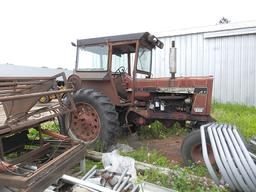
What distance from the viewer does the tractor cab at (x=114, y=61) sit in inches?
205

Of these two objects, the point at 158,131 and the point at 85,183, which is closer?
the point at 85,183

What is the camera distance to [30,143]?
13.5 feet

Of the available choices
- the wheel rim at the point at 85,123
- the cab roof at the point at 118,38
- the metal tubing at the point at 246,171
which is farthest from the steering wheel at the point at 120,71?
the metal tubing at the point at 246,171

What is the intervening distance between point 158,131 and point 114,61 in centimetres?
167

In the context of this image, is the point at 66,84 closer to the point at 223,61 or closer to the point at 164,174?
the point at 164,174

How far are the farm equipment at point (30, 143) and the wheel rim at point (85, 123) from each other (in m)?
0.79

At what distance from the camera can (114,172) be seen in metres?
3.59

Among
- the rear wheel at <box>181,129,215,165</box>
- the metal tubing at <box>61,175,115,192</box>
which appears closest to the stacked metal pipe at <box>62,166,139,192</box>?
the metal tubing at <box>61,175,115,192</box>

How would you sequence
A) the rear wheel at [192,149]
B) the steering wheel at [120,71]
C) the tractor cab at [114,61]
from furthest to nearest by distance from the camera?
the steering wheel at [120,71] → the tractor cab at [114,61] → the rear wheel at [192,149]

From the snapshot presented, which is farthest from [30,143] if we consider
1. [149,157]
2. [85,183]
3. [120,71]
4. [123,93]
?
[120,71]

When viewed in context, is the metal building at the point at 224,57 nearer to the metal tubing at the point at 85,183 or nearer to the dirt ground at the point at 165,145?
the dirt ground at the point at 165,145

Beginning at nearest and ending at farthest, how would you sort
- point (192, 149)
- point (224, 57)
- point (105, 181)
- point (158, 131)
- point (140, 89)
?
point (105, 181), point (192, 149), point (140, 89), point (158, 131), point (224, 57)

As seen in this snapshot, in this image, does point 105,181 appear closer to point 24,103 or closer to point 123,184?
point 123,184

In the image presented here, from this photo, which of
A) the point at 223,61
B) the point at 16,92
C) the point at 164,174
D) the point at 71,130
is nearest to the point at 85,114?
the point at 71,130
